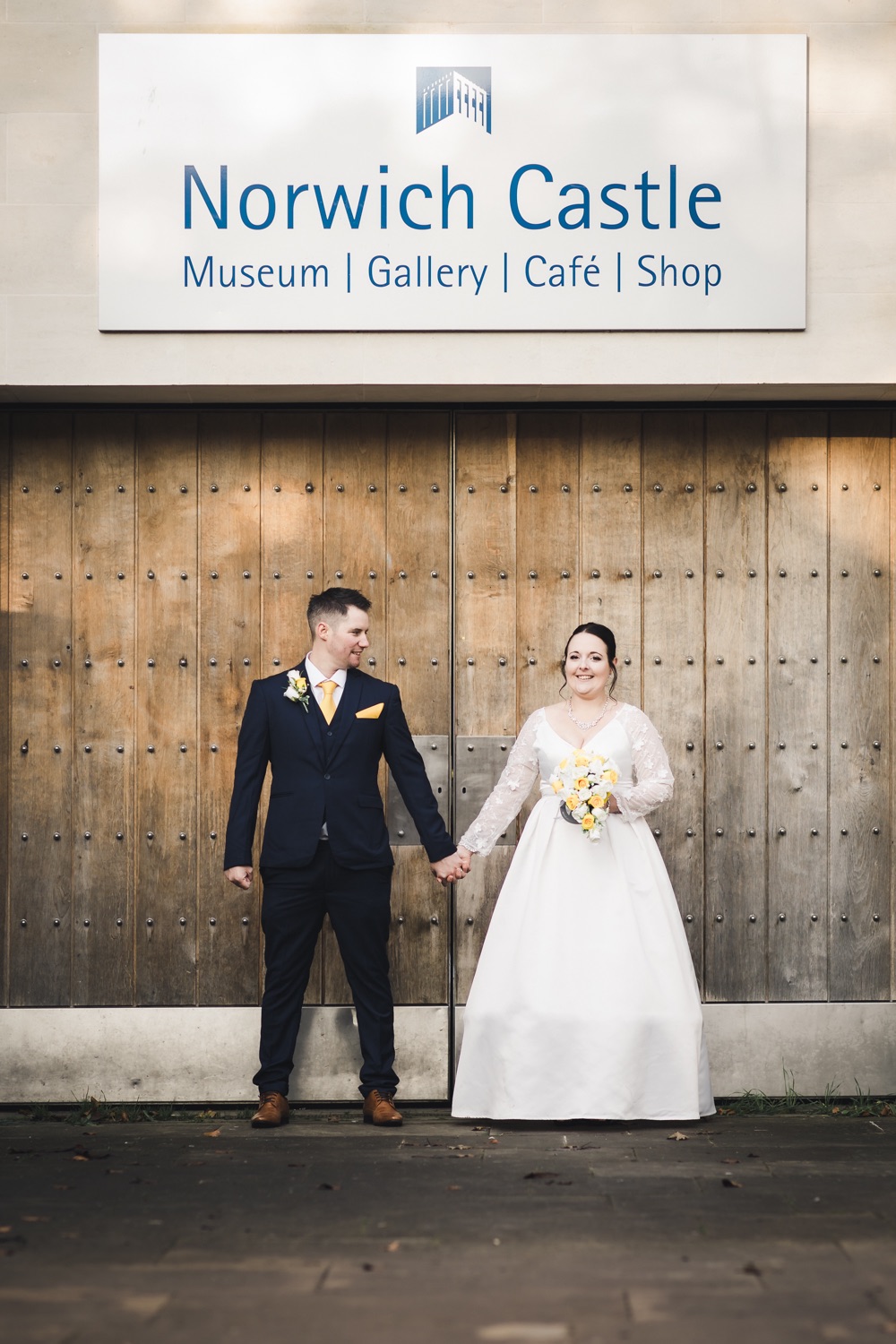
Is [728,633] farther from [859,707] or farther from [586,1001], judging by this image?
[586,1001]

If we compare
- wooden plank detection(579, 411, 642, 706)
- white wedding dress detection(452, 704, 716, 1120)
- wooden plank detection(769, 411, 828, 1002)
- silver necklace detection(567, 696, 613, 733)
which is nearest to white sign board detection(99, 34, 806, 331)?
wooden plank detection(579, 411, 642, 706)

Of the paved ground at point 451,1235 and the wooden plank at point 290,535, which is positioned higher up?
the wooden plank at point 290,535

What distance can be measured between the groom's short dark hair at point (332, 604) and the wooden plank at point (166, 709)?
60cm

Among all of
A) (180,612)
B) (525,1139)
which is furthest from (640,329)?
(525,1139)

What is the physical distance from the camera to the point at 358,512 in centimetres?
543

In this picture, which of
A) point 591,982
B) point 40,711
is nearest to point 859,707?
point 591,982

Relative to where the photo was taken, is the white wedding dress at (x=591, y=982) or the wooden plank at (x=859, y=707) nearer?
the white wedding dress at (x=591, y=982)

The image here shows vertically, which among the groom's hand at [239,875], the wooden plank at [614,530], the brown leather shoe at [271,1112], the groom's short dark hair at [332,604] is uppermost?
the wooden plank at [614,530]

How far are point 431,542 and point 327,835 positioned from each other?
1.24m

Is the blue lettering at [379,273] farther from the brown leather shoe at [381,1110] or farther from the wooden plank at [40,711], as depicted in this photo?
the brown leather shoe at [381,1110]

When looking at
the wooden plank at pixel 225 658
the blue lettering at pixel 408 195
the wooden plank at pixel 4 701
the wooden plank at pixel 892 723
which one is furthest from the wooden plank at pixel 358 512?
the wooden plank at pixel 892 723

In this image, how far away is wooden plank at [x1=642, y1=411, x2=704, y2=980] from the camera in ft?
17.6

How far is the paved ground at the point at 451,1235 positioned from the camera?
3.08m

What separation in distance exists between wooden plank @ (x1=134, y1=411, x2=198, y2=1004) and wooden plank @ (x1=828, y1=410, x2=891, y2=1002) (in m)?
2.50
